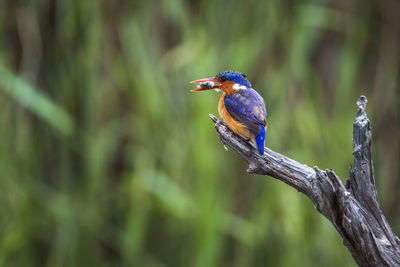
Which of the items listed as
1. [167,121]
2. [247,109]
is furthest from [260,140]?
[167,121]

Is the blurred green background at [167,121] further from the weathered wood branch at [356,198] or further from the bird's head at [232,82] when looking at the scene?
the weathered wood branch at [356,198]

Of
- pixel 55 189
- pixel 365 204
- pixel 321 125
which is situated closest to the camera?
pixel 365 204

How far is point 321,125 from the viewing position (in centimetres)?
203

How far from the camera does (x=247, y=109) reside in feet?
3.36

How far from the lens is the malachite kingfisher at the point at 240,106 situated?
0.99 metres

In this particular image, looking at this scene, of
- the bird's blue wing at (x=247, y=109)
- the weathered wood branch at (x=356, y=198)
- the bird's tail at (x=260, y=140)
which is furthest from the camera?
the bird's blue wing at (x=247, y=109)

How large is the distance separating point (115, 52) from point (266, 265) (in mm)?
921

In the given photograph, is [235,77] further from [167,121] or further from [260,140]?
[167,121]

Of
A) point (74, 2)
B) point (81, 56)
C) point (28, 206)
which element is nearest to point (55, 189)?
point (28, 206)

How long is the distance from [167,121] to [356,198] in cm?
123

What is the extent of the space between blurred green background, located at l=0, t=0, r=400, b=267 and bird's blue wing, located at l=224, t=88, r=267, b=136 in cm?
81

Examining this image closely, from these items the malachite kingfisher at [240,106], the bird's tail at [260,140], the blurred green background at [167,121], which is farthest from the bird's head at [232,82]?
the blurred green background at [167,121]

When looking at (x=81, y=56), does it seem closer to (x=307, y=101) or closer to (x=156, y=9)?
(x=156, y=9)

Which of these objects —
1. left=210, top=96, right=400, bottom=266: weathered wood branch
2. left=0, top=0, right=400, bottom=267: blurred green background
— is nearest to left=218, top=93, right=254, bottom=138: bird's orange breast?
left=210, top=96, right=400, bottom=266: weathered wood branch
